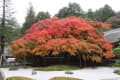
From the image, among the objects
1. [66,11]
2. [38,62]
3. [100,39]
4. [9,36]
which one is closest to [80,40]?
[100,39]

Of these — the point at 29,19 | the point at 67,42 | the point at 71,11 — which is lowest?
the point at 67,42

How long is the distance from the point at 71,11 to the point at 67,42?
66.2 feet

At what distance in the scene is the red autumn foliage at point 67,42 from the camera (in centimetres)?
1190

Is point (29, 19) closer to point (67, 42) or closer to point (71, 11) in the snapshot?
point (71, 11)

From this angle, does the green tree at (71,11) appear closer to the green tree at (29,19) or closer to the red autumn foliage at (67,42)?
the green tree at (29,19)

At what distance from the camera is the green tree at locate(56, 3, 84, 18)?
30625 mm

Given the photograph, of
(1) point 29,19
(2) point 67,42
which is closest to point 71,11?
(1) point 29,19

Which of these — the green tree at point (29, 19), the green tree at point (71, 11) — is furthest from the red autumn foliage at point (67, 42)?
the green tree at point (71, 11)

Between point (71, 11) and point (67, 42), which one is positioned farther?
point (71, 11)

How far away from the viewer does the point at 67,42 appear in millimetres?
11859

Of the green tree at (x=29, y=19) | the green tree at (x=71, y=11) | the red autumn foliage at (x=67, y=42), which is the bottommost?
the red autumn foliage at (x=67, y=42)

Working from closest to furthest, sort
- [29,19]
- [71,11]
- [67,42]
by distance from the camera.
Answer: [67,42], [29,19], [71,11]

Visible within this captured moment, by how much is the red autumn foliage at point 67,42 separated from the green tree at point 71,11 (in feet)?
57.0

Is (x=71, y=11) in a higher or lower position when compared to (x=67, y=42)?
higher
